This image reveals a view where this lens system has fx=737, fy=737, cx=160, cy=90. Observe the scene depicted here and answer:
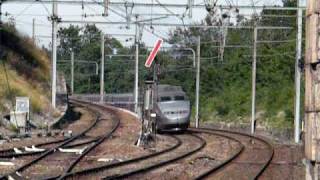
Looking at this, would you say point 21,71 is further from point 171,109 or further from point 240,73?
point 240,73

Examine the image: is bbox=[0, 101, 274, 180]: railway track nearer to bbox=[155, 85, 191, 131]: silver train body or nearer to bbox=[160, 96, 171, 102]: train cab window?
bbox=[155, 85, 191, 131]: silver train body

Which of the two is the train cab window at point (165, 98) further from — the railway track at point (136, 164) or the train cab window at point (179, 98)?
the railway track at point (136, 164)

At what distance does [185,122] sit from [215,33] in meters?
57.8

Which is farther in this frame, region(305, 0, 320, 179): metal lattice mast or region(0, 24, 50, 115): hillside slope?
region(0, 24, 50, 115): hillside slope

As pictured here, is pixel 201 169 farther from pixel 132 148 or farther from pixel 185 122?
pixel 185 122

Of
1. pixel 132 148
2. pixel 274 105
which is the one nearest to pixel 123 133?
pixel 132 148

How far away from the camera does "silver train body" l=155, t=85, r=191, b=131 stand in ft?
142

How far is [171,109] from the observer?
43.6 m

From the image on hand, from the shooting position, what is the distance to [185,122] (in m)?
44.2

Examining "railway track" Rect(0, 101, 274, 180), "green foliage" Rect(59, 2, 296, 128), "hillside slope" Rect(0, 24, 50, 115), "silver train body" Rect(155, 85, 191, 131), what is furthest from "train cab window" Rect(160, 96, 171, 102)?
"railway track" Rect(0, 101, 274, 180)

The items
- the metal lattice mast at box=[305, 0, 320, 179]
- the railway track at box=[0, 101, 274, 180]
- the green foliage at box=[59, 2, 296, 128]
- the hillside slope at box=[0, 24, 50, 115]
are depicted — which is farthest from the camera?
the green foliage at box=[59, 2, 296, 128]

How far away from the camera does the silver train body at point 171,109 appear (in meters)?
43.4

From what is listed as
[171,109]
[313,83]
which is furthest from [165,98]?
[313,83]

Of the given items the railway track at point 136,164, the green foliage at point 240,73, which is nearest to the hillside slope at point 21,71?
the green foliage at point 240,73
